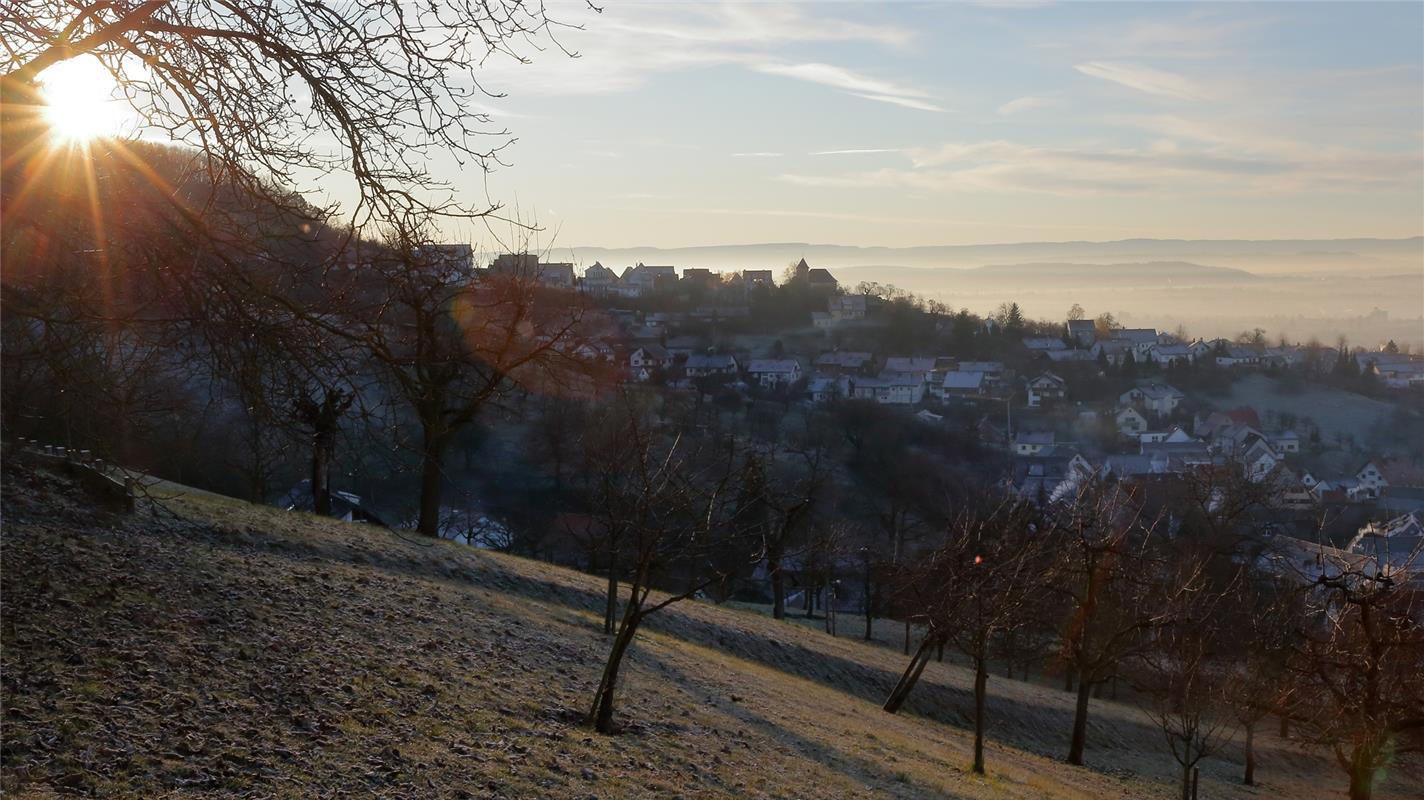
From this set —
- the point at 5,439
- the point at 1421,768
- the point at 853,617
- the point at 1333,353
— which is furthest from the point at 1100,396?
the point at 5,439

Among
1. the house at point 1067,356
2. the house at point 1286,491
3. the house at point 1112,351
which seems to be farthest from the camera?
the house at point 1112,351

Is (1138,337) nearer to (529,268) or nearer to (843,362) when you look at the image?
(843,362)

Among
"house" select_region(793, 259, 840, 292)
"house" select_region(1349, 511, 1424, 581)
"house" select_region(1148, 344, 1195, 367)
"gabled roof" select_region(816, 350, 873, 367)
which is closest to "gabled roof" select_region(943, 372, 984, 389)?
"gabled roof" select_region(816, 350, 873, 367)

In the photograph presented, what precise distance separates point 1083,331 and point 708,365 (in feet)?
212

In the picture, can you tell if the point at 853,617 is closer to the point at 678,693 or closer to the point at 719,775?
the point at 678,693

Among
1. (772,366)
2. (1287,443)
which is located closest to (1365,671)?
(1287,443)

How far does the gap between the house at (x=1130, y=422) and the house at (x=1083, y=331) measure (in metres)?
30.9

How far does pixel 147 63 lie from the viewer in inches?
203

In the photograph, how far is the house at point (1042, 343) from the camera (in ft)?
355

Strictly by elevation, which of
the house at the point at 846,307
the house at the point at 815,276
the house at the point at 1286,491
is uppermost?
the house at the point at 815,276

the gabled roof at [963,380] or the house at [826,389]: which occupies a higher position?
the gabled roof at [963,380]

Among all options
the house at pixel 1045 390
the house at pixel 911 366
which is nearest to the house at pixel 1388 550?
the house at pixel 1045 390

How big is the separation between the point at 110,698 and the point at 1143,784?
1839 cm

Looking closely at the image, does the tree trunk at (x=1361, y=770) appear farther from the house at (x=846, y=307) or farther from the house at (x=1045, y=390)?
the house at (x=846, y=307)
